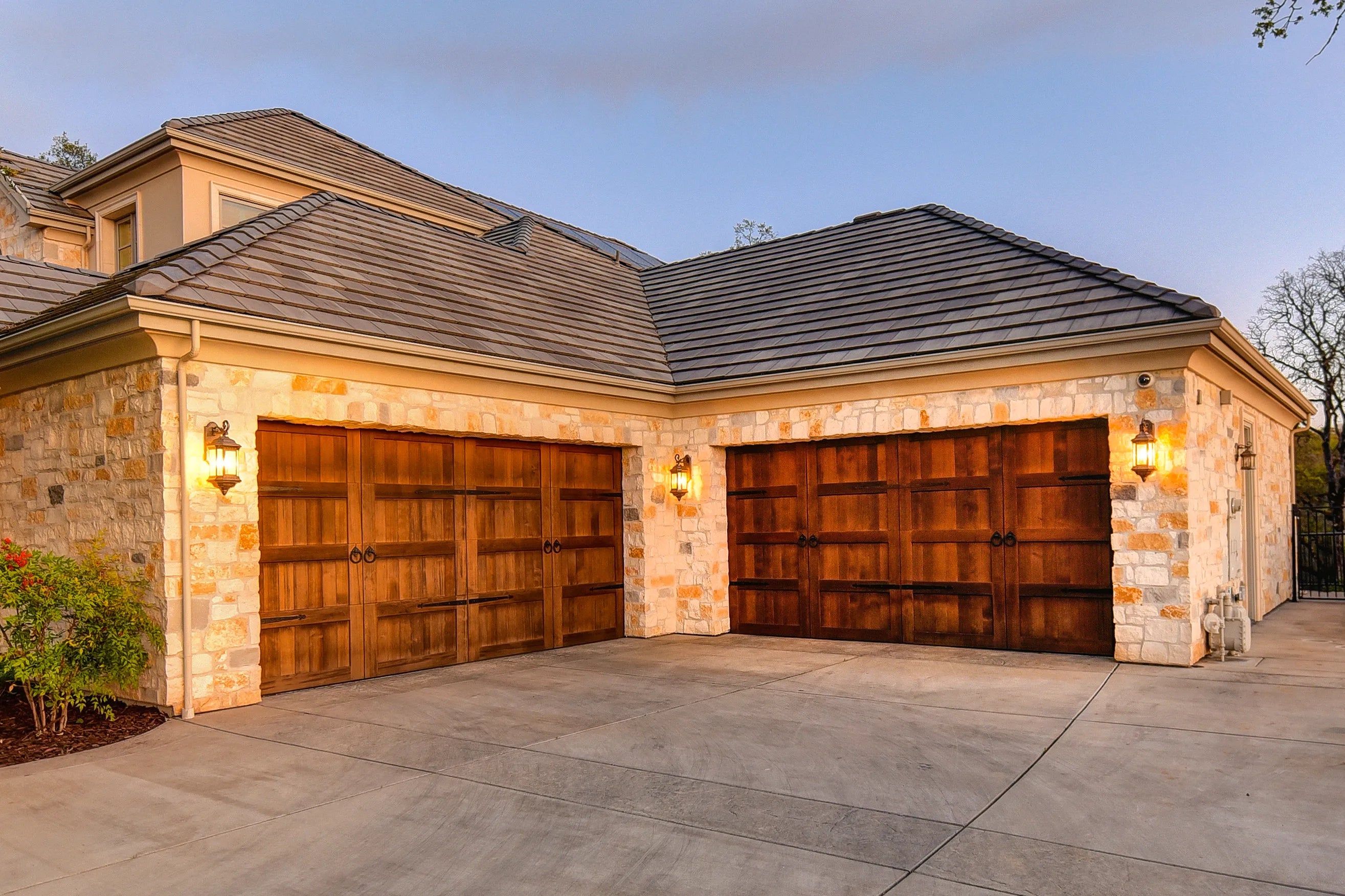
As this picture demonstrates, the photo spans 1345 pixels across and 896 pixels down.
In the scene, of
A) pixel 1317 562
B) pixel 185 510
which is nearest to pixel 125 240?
pixel 185 510

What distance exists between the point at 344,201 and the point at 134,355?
4.38 meters

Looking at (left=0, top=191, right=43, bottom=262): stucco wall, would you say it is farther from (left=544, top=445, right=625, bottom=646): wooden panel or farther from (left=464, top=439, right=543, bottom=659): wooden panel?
(left=544, top=445, right=625, bottom=646): wooden panel

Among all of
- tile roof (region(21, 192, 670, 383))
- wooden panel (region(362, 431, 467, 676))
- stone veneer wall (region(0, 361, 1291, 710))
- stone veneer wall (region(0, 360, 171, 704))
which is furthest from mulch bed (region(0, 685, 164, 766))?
tile roof (region(21, 192, 670, 383))

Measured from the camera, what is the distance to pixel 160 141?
12.0m

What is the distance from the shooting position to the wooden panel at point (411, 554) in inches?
329

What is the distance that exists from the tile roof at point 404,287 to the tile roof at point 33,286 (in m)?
0.94

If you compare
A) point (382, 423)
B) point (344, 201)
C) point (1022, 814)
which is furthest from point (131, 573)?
point (1022, 814)

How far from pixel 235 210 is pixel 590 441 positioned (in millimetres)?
6914

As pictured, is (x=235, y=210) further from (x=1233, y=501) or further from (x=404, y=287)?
(x=1233, y=501)

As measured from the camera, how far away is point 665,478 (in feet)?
36.8

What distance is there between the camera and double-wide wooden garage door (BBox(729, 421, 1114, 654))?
8.87 meters

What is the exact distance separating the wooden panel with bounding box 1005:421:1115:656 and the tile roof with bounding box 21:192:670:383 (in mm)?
4467

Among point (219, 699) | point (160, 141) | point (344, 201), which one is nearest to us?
point (219, 699)

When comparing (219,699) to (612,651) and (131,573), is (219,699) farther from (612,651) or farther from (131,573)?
(612,651)
